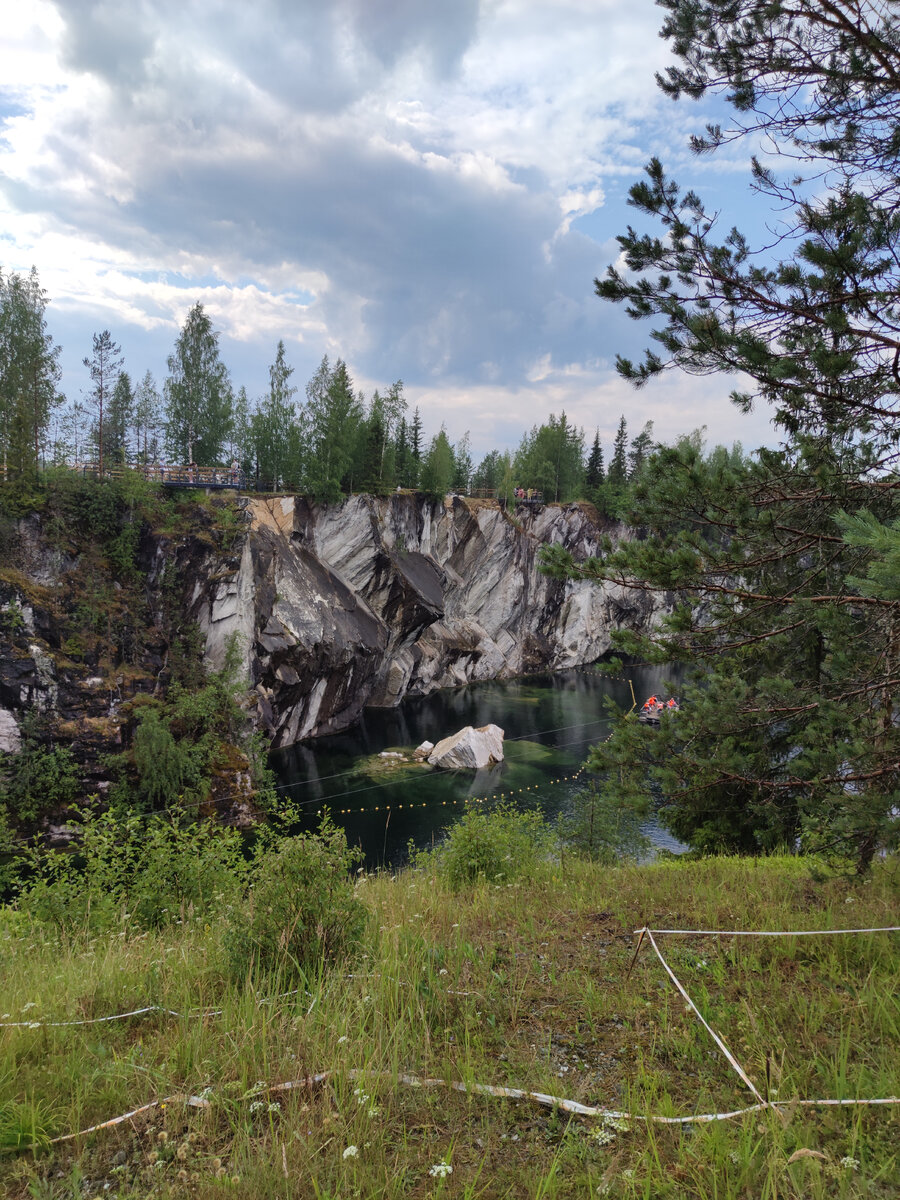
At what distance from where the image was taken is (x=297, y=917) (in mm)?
4059

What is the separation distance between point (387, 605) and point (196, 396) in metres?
20.4

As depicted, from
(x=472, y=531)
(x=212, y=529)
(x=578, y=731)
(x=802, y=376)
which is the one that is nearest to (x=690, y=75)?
(x=802, y=376)

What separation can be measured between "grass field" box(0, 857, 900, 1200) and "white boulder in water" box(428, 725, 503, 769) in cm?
2886

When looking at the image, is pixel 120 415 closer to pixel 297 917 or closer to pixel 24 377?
pixel 24 377

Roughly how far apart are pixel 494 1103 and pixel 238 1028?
4.63 feet

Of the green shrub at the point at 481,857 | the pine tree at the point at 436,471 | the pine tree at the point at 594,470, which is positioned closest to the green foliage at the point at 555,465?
the pine tree at the point at 594,470

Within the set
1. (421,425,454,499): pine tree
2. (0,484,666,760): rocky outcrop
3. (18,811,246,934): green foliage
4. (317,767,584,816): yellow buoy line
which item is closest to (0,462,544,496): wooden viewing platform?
(0,484,666,760): rocky outcrop

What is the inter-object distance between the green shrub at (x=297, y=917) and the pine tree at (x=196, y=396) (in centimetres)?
4417

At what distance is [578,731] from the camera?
4084 centimetres

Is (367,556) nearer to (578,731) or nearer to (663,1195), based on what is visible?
(578,731)

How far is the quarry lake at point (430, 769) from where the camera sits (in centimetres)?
2589

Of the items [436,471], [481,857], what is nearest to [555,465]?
[436,471]

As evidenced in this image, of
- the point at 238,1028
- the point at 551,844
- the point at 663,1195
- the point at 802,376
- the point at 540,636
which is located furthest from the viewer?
the point at 540,636

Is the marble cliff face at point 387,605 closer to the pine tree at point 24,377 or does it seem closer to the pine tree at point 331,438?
the pine tree at point 331,438
